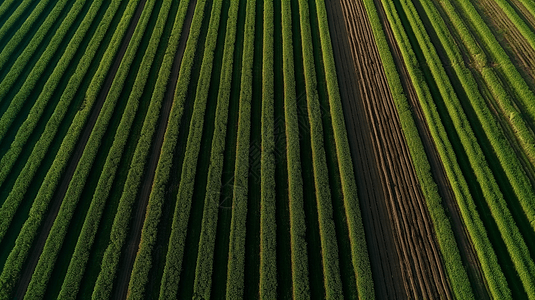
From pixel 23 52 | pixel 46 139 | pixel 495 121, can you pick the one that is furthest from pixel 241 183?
pixel 23 52

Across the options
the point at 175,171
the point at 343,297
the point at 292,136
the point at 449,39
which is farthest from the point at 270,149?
the point at 449,39

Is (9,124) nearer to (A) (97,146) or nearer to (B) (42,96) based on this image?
(B) (42,96)

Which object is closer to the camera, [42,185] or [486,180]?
[486,180]

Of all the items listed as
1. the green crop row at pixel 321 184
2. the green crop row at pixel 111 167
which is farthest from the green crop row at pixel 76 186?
the green crop row at pixel 321 184

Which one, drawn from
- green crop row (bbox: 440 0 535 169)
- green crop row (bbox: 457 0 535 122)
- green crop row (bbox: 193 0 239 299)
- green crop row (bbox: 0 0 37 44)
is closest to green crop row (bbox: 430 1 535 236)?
green crop row (bbox: 440 0 535 169)

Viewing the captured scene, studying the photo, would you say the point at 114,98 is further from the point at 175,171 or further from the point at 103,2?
the point at 103,2

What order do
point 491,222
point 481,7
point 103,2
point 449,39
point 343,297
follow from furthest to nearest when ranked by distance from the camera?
point 103,2 < point 481,7 < point 449,39 < point 491,222 < point 343,297
